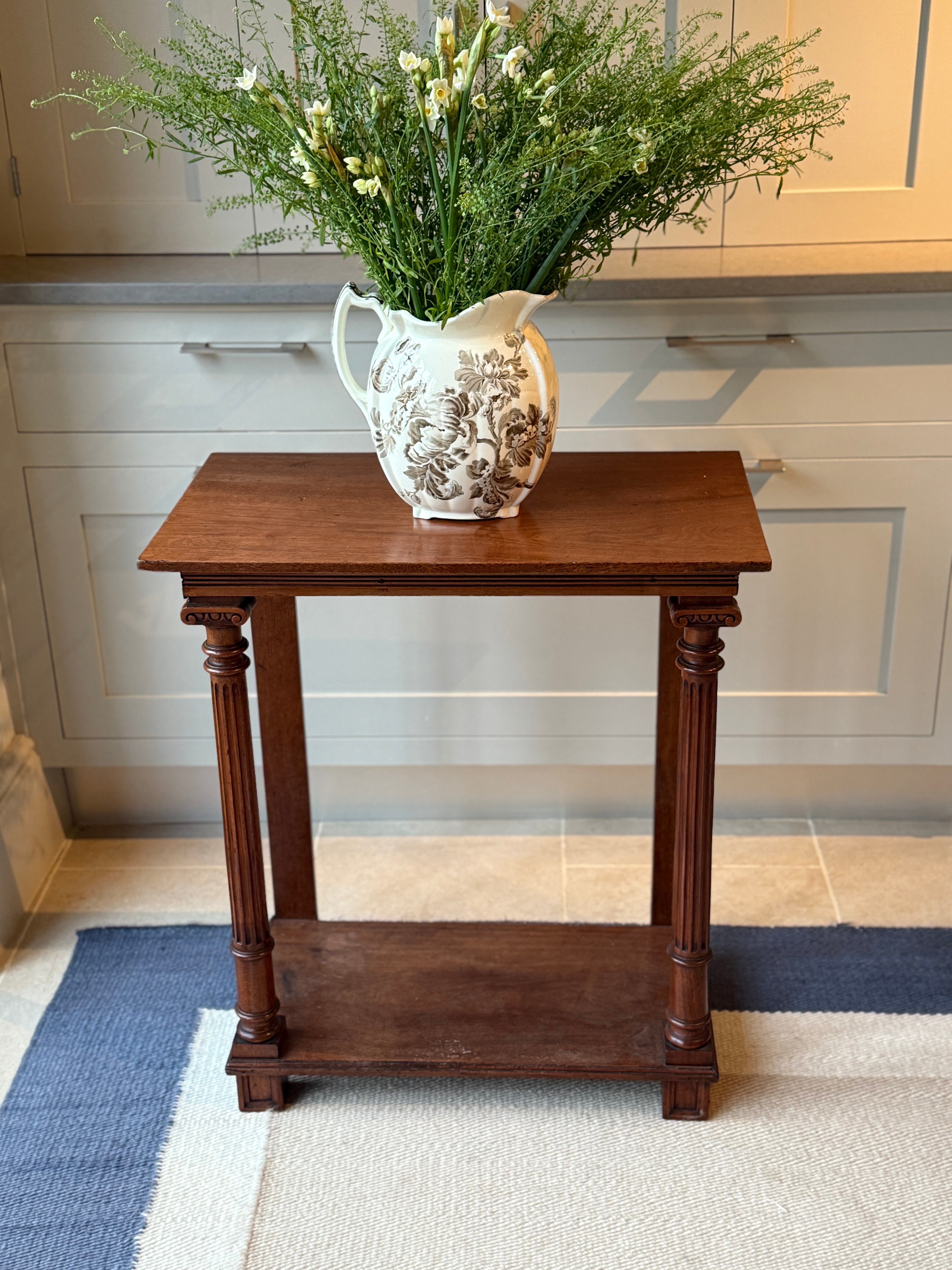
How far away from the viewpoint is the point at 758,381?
2.04 metres

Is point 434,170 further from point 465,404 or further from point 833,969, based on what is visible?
point 833,969

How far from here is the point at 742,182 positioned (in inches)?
85.6

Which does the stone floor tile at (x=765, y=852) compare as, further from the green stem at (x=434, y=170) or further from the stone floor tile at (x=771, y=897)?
the green stem at (x=434, y=170)

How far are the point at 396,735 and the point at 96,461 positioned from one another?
708 millimetres

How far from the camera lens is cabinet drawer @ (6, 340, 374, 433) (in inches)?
80.7

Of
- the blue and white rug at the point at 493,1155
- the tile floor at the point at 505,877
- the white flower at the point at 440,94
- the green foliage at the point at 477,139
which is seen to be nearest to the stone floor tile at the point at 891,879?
the tile floor at the point at 505,877

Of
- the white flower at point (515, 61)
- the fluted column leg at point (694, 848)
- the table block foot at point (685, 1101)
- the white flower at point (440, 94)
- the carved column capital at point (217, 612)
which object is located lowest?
the table block foot at point (685, 1101)

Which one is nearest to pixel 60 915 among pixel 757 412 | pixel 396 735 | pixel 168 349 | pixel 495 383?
pixel 396 735

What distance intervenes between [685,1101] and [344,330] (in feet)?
3.64

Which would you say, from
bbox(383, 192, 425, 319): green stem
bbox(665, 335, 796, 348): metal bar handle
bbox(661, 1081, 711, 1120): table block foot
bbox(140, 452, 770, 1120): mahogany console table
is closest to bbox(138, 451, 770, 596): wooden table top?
bbox(140, 452, 770, 1120): mahogany console table

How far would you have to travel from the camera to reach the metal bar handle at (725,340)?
1995mm

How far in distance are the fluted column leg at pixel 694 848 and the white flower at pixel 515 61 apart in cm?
59

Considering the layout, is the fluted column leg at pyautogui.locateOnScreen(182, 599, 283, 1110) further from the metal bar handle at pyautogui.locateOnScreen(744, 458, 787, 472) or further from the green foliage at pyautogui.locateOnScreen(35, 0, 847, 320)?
the metal bar handle at pyautogui.locateOnScreen(744, 458, 787, 472)

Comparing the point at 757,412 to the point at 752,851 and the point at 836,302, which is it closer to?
the point at 836,302
